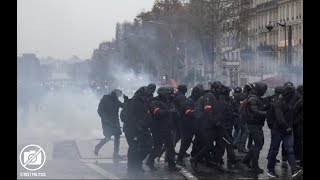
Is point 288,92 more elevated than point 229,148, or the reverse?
point 288,92

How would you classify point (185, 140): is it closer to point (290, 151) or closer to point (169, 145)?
point (169, 145)

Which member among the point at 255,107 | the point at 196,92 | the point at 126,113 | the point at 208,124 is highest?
the point at 196,92

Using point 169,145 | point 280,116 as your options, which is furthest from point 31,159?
point 280,116

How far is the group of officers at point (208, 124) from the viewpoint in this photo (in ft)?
40.7

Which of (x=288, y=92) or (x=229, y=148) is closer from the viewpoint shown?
(x=288, y=92)

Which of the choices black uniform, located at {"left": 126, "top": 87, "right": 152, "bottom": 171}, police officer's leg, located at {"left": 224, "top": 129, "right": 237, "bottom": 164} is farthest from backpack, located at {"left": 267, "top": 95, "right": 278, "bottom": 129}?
black uniform, located at {"left": 126, "top": 87, "right": 152, "bottom": 171}

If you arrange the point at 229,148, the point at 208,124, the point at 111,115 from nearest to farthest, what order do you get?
the point at 208,124 → the point at 229,148 → the point at 111,115

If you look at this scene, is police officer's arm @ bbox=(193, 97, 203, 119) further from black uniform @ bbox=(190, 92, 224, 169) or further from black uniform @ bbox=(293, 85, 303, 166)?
black uniform @ bbox=(293, 85, 303, 166)

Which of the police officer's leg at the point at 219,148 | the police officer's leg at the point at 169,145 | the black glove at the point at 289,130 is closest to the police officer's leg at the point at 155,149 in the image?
the police officer's leg at the point at 169,145

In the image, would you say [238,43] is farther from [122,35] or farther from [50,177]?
[50,177]

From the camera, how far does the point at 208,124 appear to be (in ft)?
43.8

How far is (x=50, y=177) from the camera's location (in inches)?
425

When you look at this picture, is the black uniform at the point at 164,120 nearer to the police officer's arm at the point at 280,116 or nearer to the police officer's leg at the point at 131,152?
the police officer's leg at the point at 131,152
